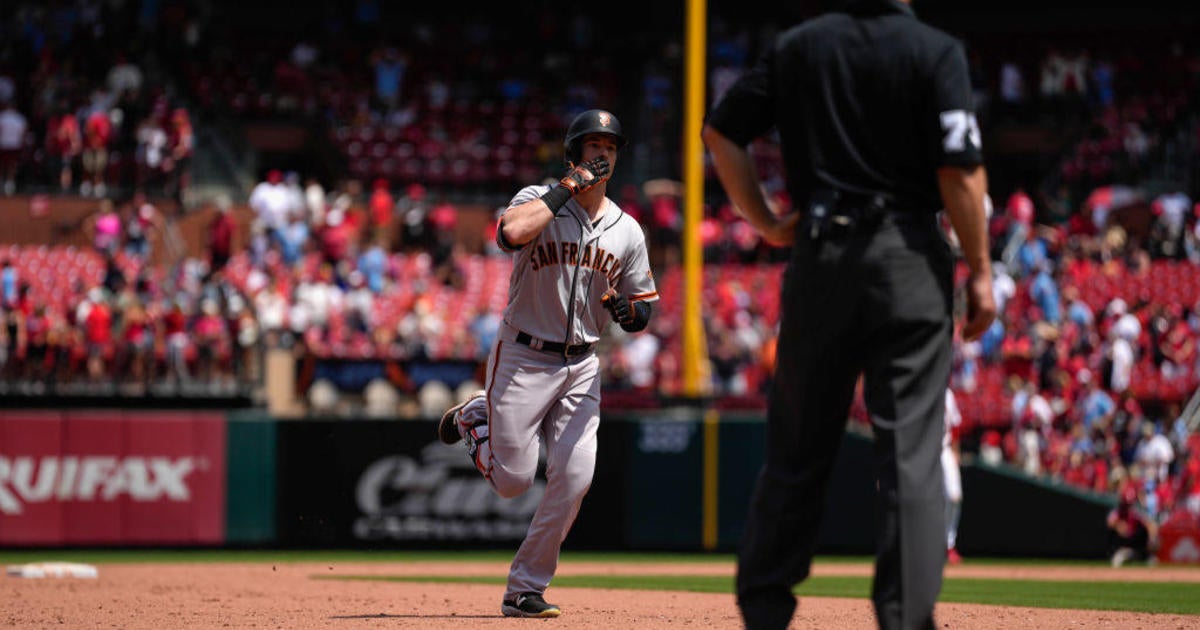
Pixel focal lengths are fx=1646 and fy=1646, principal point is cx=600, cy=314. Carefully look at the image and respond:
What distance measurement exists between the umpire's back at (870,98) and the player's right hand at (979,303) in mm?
233

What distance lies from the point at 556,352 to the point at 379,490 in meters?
9.07

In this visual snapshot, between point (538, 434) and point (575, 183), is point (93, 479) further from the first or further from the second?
point (575, 183)

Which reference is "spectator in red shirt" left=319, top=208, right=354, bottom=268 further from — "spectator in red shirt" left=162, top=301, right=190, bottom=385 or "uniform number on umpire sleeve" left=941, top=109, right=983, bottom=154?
"uniform number on umpire sleeve" left=941, top=109, right=983, bottom=154

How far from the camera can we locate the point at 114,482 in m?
15.3

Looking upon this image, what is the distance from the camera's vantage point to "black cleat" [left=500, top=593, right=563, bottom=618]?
266 inches

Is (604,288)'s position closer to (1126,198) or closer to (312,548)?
(312,548)

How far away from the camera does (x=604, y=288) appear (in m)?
6.83

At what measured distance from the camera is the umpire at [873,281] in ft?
13.7

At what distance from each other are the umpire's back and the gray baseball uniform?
240 cm

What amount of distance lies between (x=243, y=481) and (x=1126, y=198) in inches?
530

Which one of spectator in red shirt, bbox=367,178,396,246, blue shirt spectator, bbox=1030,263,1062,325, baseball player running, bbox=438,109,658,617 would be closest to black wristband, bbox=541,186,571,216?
baseball player running, bbox=438,109,658,617

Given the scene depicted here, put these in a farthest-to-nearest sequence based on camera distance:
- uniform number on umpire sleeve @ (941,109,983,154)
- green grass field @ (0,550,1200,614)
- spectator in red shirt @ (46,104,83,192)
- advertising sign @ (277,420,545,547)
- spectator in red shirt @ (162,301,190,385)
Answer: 1. spectator in red shirt @ (46,104,83,192)
2. spectator in red shirt @ (162,301,190,385)
3. advertising sign @ (277,420,545,547)
4. green grass field @ (0,550,1200,614)
5. uniform number on umpire sleeve @ (941,109,983,154)

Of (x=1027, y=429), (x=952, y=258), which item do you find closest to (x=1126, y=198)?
(x=1027, y=429)

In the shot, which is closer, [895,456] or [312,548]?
[895,456]
